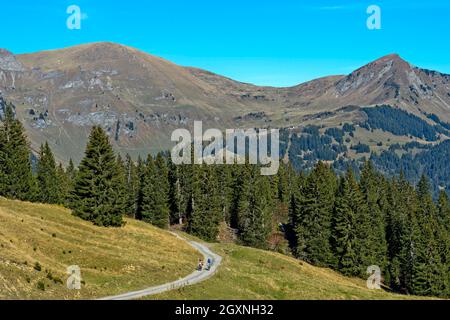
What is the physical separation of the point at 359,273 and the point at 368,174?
100ft

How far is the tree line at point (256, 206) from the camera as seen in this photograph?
2741 inches

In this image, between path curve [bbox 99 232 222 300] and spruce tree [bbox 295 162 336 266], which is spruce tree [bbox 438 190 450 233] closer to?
spruce tree [bbox 295 162 336 266]

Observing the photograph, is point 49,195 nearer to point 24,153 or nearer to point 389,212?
point 24,153

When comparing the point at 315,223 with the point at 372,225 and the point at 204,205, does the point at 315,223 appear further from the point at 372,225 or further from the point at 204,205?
the point at 204,205

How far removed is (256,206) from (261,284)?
4639 cm

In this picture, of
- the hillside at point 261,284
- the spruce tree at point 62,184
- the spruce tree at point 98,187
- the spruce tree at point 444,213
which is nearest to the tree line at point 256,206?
the spruce tree at point 98,187

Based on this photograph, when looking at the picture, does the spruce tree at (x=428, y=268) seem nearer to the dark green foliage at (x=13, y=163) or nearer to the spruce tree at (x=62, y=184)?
the dark green foliage at (x=13, y=163)

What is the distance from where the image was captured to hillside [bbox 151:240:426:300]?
43147 mm

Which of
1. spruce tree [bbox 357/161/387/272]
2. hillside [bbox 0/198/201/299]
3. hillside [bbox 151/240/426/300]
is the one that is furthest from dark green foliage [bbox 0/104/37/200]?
spruce tree [bbox 357/161/387/272]

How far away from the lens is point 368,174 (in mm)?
106750

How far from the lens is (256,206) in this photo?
97188 mm

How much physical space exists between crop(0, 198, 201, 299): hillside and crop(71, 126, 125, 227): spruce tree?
2.28 metres

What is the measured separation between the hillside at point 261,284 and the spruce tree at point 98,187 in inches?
677
